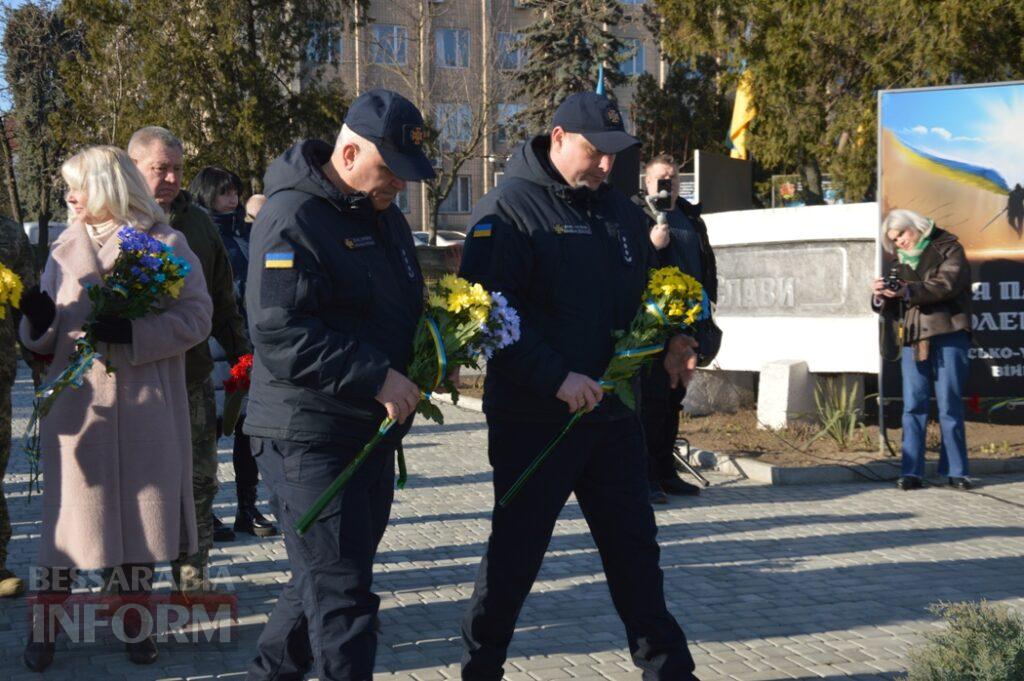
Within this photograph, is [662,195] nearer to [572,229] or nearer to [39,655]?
[572,229]

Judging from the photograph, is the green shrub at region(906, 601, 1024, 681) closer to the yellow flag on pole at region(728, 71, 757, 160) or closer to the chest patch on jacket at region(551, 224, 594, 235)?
the chest patch on jacket at region(551, 224, 594, 235)

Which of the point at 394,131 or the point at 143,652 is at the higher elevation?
the point at 394,131

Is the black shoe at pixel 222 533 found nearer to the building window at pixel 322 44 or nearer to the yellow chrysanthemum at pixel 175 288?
the yellow chrysanthemum at pixel 175 288

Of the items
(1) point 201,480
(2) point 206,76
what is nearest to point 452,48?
(2) point 206,76

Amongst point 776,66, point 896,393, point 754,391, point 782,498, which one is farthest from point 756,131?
point 782,498

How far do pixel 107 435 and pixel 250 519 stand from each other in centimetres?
280

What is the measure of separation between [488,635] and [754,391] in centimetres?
902

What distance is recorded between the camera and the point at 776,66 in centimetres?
1997

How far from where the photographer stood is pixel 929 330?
9070 mm

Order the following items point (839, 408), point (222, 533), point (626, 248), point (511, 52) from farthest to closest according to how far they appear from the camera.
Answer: point (511, 52) → point (839, 408) → point (222, 533) → point (626, 248)

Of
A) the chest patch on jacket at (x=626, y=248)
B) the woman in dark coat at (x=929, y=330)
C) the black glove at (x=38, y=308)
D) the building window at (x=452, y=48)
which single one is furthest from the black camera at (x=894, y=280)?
the building window at (x=452, y=48)

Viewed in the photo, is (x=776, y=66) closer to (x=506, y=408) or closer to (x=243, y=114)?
(x=243, y=114)

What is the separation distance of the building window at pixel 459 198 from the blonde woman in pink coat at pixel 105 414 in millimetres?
54292

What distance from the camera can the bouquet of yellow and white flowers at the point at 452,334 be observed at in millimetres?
3977
